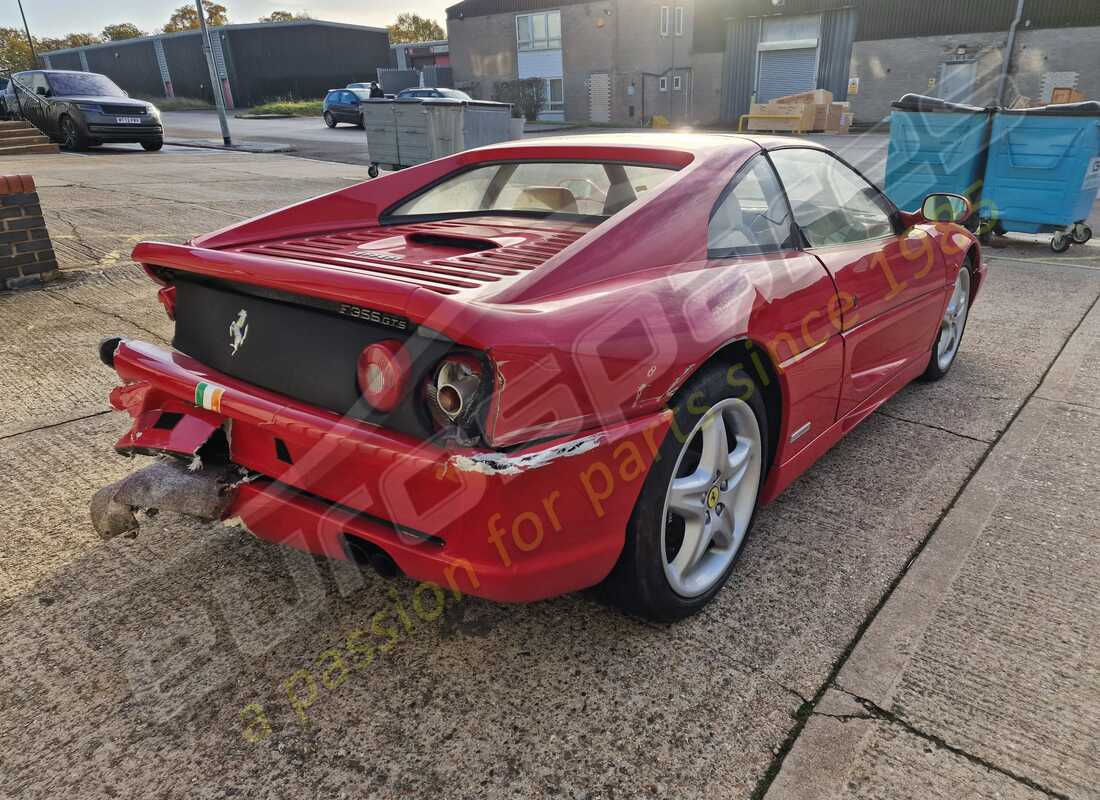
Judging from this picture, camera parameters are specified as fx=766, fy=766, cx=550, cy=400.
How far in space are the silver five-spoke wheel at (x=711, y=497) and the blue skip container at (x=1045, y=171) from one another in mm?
7509

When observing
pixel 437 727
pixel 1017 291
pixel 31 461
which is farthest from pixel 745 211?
pixel 1017 291

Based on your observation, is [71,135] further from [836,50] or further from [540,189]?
[836,50]

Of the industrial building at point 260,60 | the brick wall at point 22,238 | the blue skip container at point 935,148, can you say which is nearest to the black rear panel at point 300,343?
the brick wall at point 22,238

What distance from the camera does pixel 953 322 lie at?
4.23 metres

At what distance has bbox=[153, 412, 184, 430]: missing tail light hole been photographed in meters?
2.21

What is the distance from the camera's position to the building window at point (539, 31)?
36.0 m

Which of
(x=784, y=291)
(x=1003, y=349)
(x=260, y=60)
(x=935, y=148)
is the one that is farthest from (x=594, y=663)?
(x=260, y=60)

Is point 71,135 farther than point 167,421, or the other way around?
point 71,135

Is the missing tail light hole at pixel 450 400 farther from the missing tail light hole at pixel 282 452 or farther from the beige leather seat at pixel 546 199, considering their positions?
the beige leather seat at pixel 546 199

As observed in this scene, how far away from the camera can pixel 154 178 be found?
12.4 metres

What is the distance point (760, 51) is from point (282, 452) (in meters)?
33.9

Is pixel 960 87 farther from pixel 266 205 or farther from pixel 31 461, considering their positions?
pixel 31 461

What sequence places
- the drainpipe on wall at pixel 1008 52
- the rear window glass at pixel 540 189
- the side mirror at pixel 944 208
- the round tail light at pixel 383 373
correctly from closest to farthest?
the round tail light at pixel 383 373, the rear window glass at pixel 540 189, the side mirror at pixel 944 208, the drainpipe on wall at pixel 1008 52

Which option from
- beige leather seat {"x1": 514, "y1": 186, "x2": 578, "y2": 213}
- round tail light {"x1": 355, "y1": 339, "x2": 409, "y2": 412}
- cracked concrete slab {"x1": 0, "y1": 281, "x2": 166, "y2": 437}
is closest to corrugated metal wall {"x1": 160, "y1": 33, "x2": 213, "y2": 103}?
cracked concrete slab {"x1": 0, "y1": 281, "x2": 166, "y2": 437}
